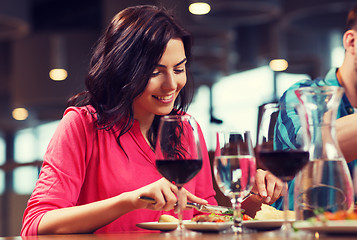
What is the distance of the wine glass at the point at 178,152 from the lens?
46.8 inches

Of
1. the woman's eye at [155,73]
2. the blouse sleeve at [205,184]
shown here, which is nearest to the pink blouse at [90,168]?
the blouse sleeve at [205,184]

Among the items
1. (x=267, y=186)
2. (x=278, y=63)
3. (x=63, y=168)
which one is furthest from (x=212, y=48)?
(x=267, y=186)

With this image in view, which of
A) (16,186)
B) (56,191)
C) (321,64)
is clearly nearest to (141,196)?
(56,191)

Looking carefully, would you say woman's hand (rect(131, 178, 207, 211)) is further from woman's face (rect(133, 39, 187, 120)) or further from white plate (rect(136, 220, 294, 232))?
woman's face (rect(133, 39, 187, 120))

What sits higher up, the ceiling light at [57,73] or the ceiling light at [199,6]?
the ceiling light at [57,73]

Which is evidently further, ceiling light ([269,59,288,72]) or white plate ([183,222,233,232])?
ceiling light ([269,59,288,72])

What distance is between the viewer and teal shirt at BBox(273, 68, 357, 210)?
119 cm

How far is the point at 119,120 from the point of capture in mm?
1971

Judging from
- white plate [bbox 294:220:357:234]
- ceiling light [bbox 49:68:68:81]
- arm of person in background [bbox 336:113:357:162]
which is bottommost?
white plate [bbox 294:220:357:234]

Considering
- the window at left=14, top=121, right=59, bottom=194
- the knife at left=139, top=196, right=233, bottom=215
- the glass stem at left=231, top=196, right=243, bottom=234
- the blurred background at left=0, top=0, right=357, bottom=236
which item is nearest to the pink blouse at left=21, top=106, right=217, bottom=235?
the knife at left=139, top=196, right=233, bottom=215

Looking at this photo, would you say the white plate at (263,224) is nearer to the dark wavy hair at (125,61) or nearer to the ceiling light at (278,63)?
the dark wavy hair at (125,61)

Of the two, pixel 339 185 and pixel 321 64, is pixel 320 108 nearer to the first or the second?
pixel 339 185

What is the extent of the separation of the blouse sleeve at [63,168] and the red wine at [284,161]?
29.3 inches

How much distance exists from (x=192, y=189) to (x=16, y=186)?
1512cm
